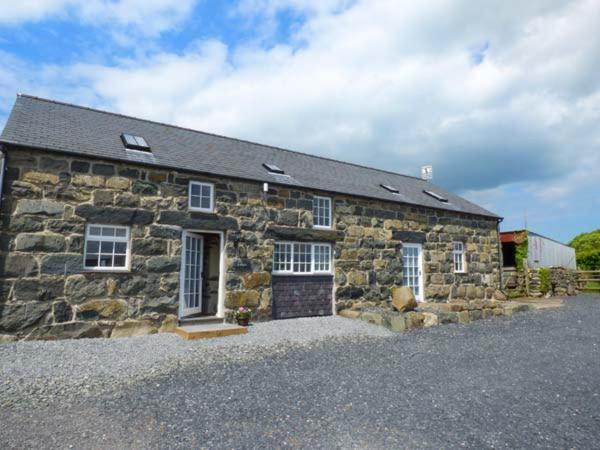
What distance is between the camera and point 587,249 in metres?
29.6

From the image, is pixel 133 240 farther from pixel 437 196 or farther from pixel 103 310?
pixel 437 196

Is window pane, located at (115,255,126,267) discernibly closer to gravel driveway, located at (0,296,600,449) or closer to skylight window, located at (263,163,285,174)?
gravel driveway, located at (0,296,600,449)

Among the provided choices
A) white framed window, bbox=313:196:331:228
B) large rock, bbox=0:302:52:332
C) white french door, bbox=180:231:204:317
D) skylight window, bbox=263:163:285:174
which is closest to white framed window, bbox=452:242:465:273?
white framed window, bbox=313:196:331:228

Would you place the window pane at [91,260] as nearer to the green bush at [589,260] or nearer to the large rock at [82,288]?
the large rock at [82,288]

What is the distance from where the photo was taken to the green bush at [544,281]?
19.6 meters

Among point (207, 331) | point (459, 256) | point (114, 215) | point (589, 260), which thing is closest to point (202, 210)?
point (114, 215)

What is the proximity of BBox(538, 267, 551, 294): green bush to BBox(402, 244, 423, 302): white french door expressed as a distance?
30.1 feet

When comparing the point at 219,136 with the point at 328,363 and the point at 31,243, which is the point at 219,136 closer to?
the point at 31,243

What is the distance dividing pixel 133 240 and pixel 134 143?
2.83 meters

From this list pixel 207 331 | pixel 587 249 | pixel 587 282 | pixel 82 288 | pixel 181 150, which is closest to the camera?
pixel 82 288

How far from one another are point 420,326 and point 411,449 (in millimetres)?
7253

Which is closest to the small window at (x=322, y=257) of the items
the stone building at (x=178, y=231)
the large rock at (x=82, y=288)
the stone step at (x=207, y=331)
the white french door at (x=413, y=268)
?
the stone building at (x=178, y=231)

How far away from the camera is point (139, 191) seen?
367 inches

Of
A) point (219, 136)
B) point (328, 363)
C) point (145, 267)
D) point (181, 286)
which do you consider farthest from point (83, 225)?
point (219, 136)
